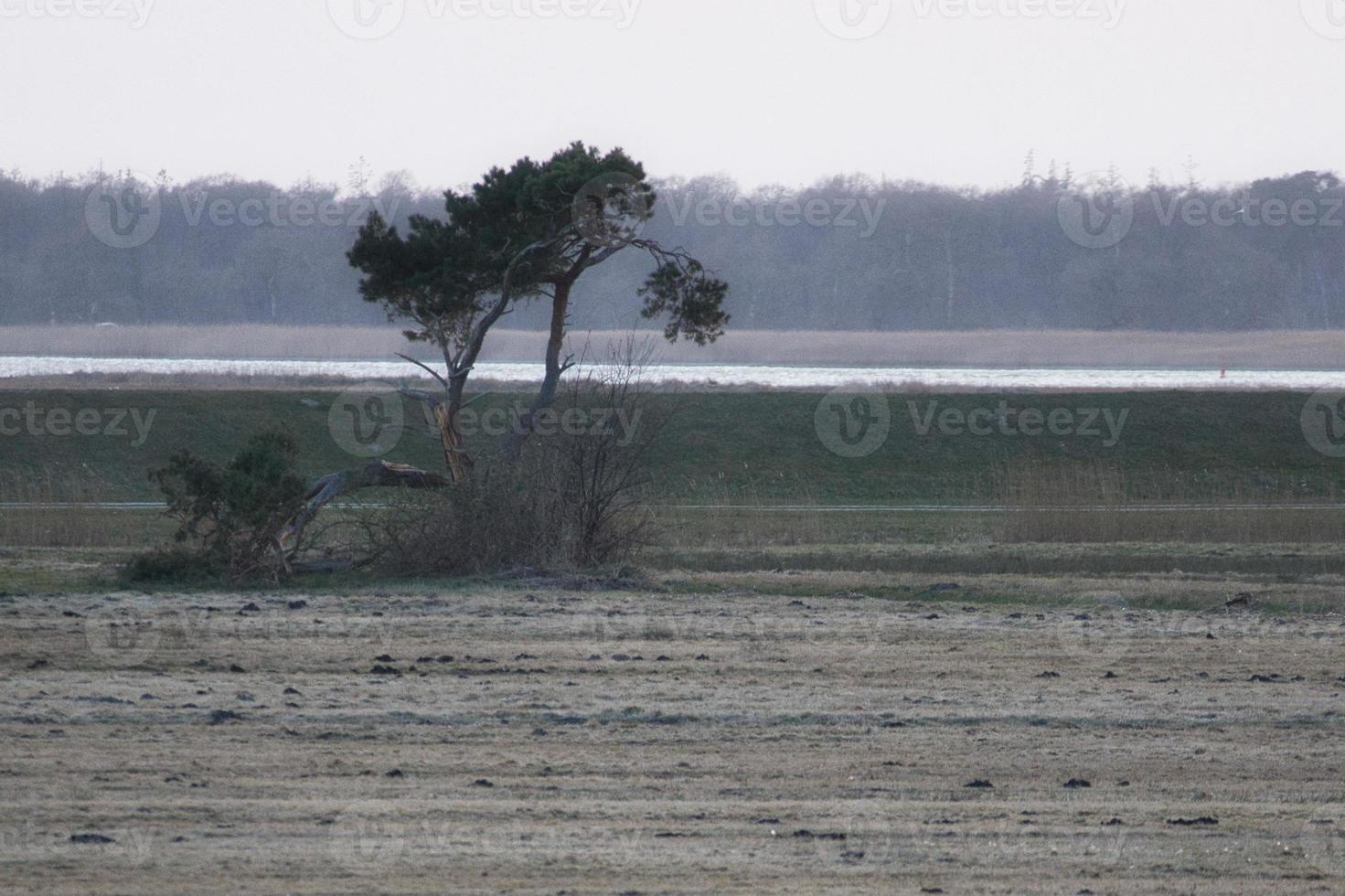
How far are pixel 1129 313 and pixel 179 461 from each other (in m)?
76.6

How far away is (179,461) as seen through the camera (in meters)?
17.6

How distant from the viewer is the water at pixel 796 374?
47.9 m

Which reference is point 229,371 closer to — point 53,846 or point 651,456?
point 651,456

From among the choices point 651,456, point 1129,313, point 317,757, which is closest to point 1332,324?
point 1129,313

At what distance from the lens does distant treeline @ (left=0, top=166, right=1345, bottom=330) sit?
85.6 metres

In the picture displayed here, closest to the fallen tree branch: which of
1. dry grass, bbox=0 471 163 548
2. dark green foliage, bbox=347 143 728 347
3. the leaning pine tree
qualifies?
the leaning pine tree

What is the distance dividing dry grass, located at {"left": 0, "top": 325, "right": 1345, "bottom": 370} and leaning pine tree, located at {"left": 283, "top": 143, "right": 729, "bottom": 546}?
150 feet

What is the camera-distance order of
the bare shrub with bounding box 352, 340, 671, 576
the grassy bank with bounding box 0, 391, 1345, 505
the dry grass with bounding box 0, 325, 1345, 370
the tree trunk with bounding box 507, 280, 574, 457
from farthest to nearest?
the dry grass with bounding box 0, 325, 1345, 370 < the grassy bank with bounding box 0, 391, 1345, 505 < the tree trunk with bounding box 507, 280, 574, 457 < the bare shrub with bounding box 352, 340, 671, 576

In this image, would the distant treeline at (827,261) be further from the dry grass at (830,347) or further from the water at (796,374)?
the water at (796,374)

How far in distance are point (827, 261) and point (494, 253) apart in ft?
241

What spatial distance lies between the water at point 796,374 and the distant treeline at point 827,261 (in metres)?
22.9

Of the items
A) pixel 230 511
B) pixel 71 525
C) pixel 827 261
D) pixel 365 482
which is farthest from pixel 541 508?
pixel 827 261

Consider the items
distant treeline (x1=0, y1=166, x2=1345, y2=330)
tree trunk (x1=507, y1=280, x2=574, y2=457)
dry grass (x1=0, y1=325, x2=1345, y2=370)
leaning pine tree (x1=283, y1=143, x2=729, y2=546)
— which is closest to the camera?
leaning pine tree (x1=283, y1=143, x2=729, y2=546)

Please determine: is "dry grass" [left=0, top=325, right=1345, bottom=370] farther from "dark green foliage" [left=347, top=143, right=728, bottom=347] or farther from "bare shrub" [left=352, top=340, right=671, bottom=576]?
"bare shrub" [left=352, top=340, right=671, bottom=576]
